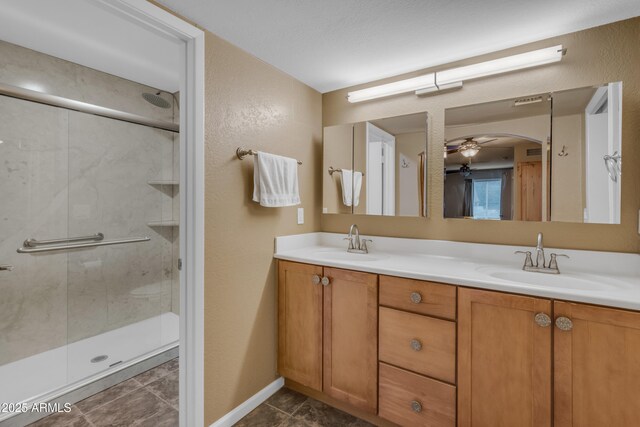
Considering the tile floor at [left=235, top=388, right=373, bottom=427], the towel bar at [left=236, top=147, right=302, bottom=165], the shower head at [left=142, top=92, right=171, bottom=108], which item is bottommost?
the tile floor at [left=235, top=388, right=373, bottom=427]

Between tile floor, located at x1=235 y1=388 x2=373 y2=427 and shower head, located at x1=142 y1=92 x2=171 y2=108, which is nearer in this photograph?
tile floor, located at x1=235 y1=388 x2=373 y2=427

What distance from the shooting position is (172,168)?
2.84 m

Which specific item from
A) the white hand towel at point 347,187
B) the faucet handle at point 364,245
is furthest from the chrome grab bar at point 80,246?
the faucet handle at point 364,245

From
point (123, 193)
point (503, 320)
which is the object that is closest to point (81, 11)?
point (123, 193)

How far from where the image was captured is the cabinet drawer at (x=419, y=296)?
133cm

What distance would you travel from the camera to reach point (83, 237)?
90.7 inches

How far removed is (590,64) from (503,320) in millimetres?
1418

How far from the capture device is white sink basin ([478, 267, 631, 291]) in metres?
1.30

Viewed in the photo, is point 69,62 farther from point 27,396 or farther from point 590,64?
point 590,64

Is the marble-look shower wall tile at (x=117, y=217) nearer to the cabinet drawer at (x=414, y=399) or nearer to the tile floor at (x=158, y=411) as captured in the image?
the tile floor at (x=158, y=411)

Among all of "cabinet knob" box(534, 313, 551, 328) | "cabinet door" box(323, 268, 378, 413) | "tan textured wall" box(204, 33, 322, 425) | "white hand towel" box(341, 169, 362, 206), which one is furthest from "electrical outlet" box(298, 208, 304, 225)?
"cabinet knob" box(534, 313, 551, 328)

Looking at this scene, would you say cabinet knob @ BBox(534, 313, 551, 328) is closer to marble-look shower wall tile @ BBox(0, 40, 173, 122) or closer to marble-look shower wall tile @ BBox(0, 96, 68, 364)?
marble-look shower wall tile @ BBox(0, 96, 68, 364)

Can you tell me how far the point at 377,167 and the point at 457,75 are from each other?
0.75m

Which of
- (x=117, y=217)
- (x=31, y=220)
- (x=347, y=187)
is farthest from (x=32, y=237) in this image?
(x=347, y=187)
